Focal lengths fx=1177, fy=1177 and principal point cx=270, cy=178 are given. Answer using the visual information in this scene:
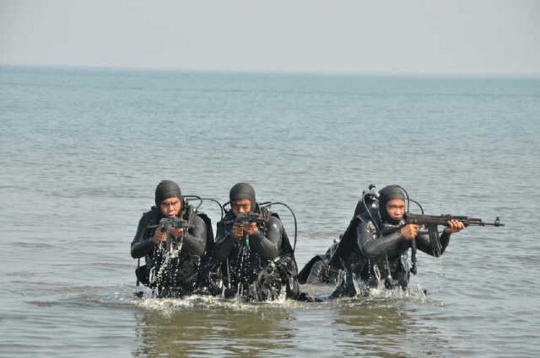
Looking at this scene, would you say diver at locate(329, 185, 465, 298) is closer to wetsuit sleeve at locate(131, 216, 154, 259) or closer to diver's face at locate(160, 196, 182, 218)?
diver's face at locate(160, 196, 182, 218)

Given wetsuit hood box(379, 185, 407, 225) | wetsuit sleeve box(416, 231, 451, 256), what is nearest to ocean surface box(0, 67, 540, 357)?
wetsuit sleeve box(416, 231, 451, 256)

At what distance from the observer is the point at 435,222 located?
466 inches

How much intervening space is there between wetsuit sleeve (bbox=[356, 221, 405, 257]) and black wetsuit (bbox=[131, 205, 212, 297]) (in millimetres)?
1606

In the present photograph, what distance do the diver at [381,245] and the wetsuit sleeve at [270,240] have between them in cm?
81

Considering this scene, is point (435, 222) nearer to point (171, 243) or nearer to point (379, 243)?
point (379, 243)

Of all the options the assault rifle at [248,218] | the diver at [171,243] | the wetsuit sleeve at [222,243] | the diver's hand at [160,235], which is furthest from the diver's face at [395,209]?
the diver's hand at [160,235]

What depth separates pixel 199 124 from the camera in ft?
177

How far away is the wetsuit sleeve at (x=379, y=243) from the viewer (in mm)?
11797

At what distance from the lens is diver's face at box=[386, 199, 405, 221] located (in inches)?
466

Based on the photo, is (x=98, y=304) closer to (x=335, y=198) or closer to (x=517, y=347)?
(x=517, y=347)

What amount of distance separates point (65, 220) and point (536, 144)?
26.5 meters

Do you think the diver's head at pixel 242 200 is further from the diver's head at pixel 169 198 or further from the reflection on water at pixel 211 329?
the reflection on water at pixel 211 329

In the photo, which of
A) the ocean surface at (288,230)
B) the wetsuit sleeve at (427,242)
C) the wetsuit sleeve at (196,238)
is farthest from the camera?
the wetsuit sleeve at (427,242)

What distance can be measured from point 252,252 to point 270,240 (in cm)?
30
